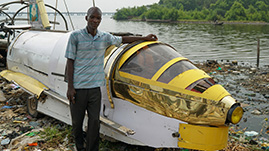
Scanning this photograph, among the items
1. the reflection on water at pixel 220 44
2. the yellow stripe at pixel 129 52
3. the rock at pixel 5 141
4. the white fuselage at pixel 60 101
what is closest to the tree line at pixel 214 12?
the reflection on water at pixel 220 44

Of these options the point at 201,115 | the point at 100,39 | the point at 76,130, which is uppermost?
the point at 100,39

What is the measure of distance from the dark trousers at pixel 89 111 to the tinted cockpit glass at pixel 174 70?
936 millimetres

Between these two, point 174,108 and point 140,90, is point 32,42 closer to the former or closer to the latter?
point 140,90

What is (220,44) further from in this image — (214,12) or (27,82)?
(214,12)

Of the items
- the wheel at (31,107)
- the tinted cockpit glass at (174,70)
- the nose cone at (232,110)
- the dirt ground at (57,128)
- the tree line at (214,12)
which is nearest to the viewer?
the nose cone at (232,110)

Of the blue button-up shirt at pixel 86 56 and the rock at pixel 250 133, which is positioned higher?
the blue button-up shirt at pixel 86 56

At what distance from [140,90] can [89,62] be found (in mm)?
852

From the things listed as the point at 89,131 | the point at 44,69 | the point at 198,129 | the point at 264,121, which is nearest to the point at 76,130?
the point at 89,131

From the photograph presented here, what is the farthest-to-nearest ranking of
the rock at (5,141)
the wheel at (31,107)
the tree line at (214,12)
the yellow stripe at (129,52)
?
the tree line at (214,12) → the wheel at (31,107) → the rock at (5,141) → the yellow stripe at (129,52)

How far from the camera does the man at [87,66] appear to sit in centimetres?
342

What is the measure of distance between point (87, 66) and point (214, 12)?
88.3 meters

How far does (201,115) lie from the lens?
345 cm

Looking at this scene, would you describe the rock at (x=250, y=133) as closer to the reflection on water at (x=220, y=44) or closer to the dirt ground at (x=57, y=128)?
the dirt ground at (x=57, y=128)

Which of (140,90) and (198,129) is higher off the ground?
(140,90)
